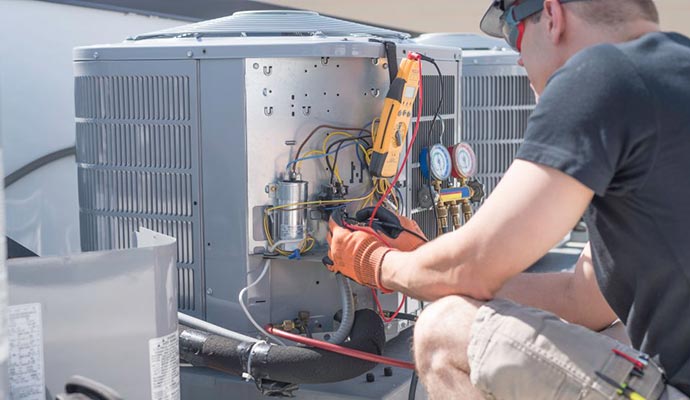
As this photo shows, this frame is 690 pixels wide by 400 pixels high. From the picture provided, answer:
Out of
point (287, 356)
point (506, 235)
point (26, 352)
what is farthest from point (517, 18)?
point (26, 352)

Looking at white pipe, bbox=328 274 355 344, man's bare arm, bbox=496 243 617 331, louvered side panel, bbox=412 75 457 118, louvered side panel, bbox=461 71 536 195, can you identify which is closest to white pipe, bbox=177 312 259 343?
white pipe, bbox=328 274 355 344

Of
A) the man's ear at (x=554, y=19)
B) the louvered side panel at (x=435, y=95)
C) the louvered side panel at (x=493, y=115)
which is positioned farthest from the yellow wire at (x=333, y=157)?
the louvered side panel at (x=493, y=115)

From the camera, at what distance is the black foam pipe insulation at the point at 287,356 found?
239 centimetres

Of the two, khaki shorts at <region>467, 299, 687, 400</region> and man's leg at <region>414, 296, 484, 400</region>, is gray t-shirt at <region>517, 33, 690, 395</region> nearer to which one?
khaki shorts at <region>467, 299, 687, 400</region>

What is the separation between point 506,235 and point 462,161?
1203 millimetres

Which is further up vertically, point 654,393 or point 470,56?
point 470,56

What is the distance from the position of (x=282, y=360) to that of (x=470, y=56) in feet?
7.90

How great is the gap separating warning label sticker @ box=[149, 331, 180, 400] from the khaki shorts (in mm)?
743

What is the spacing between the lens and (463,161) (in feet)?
9.91

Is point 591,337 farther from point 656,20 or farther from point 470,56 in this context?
point 470,56

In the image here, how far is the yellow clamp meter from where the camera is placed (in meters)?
2.55

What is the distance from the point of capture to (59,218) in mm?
3111

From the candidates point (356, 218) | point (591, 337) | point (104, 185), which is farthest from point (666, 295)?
point (104, 185)

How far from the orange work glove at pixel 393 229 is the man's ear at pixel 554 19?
65 cm
